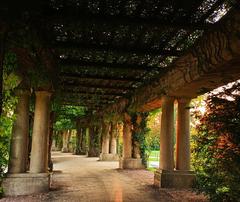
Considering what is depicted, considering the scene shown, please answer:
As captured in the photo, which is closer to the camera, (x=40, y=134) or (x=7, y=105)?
(x=7, y=105)

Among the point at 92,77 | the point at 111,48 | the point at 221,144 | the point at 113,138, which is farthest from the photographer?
the point at 113,138

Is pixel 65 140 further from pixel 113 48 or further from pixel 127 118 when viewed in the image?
pixel 113 48

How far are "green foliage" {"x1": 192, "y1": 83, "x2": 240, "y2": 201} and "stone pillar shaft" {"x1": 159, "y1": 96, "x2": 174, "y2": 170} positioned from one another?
13.2 ft

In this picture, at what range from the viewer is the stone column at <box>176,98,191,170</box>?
11.1m

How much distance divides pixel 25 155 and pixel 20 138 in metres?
0.54

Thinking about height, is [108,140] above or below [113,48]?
below

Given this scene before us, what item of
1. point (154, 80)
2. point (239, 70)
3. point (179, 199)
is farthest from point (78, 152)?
point (239, 70)

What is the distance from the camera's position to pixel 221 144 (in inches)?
245

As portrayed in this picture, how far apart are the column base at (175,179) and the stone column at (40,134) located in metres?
3.92

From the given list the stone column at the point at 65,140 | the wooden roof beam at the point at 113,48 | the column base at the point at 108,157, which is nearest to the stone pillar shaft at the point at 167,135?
the wooden roof beam at the point at 113,48

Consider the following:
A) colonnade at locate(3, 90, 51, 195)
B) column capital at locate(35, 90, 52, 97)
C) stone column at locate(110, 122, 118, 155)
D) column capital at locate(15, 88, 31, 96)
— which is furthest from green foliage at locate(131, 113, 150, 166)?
column capital at locate(15, 88, 31, 96)

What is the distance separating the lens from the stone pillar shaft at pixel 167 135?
11.1 meters

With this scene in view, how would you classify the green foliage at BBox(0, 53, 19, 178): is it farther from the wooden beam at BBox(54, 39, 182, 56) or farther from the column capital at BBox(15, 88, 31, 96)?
the wooden beam at BBox(54, 39, 182, 56)

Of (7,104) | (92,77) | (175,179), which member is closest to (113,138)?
(92,77)
